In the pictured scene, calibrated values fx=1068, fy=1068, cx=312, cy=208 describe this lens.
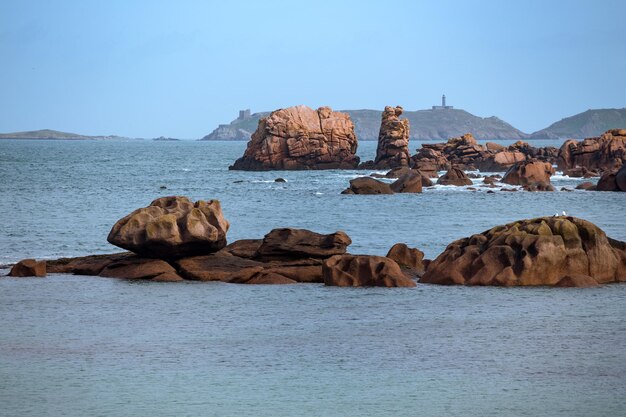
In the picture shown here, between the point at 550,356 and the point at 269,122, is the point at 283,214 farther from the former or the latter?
the point at 269,122

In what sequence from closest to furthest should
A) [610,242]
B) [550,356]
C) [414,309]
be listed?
1. [550,356]
2. [414,309]
3. [610,242]

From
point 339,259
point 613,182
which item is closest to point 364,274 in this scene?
point 339,259

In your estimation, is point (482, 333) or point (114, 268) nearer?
point (482, 333)

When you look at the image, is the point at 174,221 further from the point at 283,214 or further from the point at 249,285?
the point at 283,214

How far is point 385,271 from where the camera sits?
39.4 m

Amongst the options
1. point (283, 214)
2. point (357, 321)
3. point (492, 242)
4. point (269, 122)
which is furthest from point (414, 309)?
point (269, 122)

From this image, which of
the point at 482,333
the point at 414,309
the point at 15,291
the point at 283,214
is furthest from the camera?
the point at 283,214

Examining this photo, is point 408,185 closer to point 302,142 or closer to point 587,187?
point 587,187

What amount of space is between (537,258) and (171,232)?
44.3ft

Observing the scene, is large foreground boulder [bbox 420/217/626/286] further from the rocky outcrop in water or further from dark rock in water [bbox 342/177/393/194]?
the rocky outcrop in water

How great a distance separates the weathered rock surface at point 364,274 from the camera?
39.2m

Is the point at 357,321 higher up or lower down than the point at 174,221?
lower down

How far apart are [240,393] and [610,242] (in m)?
21.2

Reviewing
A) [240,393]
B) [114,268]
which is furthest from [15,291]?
[240,393]
